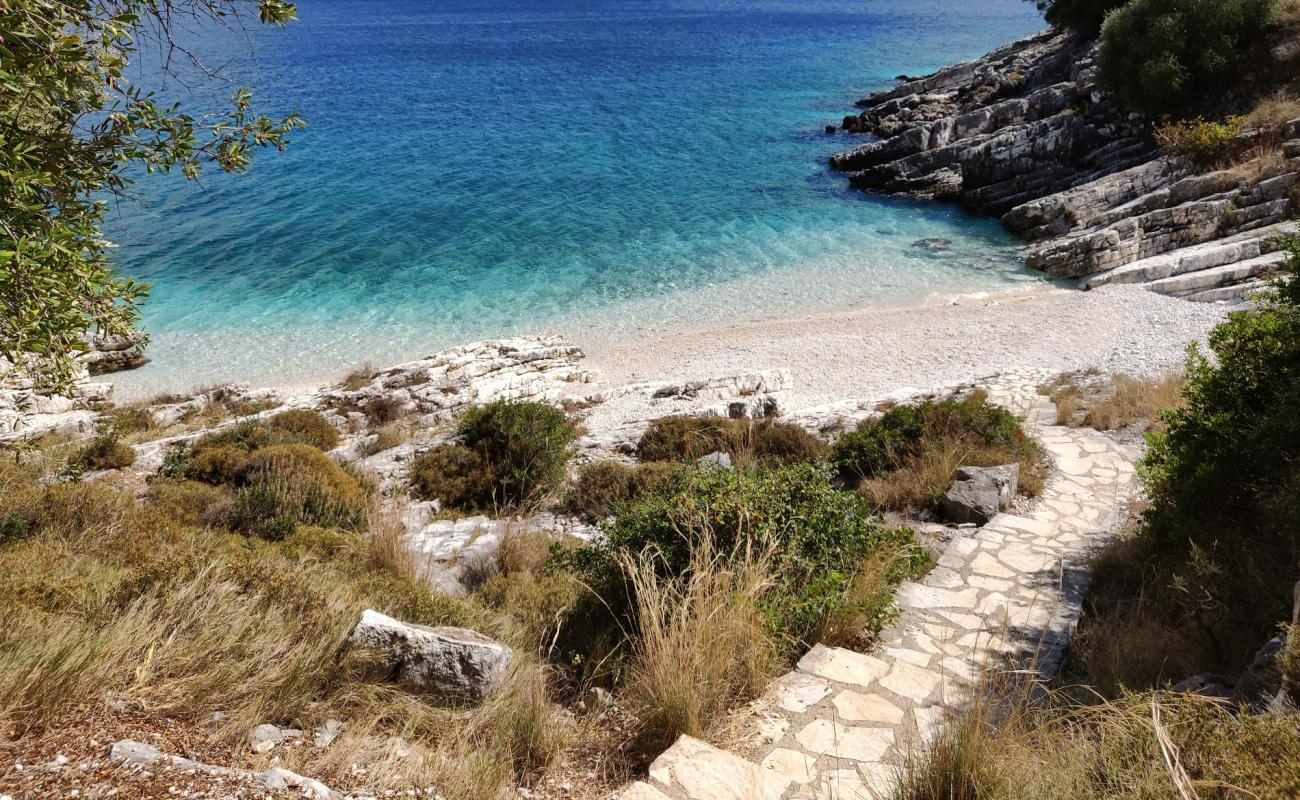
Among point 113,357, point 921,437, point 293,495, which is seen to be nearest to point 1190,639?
point 921,437

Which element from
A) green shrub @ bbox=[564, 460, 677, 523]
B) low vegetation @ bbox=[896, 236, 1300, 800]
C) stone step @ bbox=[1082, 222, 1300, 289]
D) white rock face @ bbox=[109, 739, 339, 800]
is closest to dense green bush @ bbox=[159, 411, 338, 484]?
green shrub @ bbox=[564, 460, 677, 523]

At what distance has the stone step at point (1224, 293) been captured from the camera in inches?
690

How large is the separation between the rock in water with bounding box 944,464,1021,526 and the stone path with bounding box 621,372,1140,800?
24cm

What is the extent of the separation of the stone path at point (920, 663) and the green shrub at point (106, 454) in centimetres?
1262

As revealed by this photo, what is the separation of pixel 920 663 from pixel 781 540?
147 centimetres

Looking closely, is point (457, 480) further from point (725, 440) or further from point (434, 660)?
point (434, 660)

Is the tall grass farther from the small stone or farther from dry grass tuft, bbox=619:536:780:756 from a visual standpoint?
dry grass tuft, bbox=619:536:780:756

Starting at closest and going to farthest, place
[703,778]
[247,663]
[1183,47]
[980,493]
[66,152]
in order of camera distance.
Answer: [703,778] < [247,663] < [66,152] < [980,493] < [1183,47]

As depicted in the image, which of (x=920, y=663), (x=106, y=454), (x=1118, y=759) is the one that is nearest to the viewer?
(x=1118, y=759)

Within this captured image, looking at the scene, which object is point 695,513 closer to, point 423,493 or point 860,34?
point 423,493

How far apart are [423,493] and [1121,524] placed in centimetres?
958

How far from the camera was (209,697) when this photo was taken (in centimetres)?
410

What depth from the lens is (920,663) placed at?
5.75 m

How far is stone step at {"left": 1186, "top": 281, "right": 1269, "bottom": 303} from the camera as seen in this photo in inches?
690
